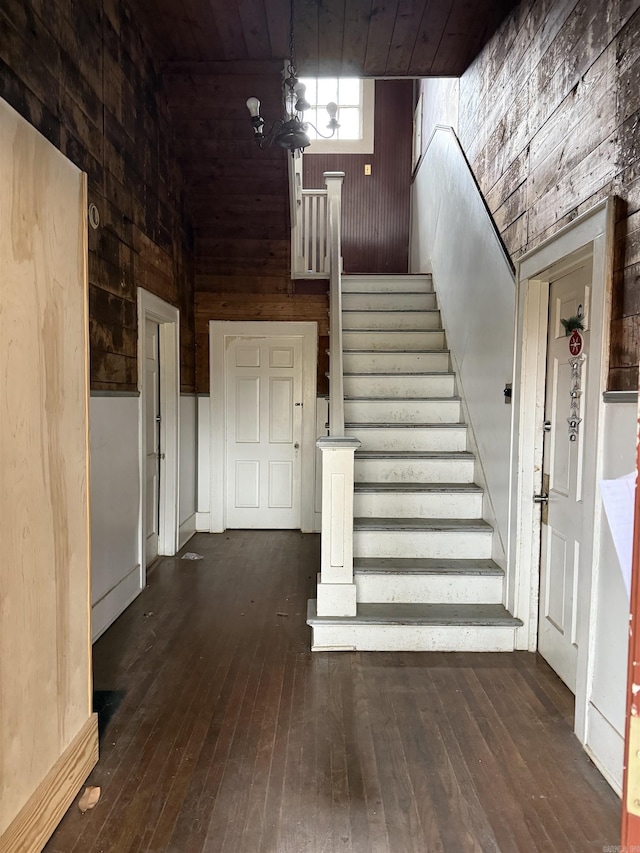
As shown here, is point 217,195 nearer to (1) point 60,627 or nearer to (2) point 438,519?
(2) point 438,519

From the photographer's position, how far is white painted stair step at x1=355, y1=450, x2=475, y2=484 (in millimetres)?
3559

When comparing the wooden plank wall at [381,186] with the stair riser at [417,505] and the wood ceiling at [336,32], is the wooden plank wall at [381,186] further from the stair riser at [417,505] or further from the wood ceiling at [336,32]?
the stair riser at [417,505]

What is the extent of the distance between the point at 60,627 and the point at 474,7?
3950mm

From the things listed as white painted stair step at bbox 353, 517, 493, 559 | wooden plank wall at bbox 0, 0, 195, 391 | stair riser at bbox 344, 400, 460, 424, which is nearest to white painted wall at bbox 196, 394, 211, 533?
wooden plank wall at bbox 0, 0, 195, 391

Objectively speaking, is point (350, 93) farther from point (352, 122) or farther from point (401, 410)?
point (401, 410)

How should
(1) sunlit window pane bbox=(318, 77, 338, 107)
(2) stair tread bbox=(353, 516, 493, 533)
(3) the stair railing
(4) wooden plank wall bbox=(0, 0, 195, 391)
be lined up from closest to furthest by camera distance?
(4) wooden plank wall bbox=(0, 0, 195, 391) → (3) the stair railing → (2) stair tread bbox=(353, 516, 493, 533) → (1) sunlit window pane bbox=(318, 77, 338, 107)

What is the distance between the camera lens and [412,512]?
3383mm

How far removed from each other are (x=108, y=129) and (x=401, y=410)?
262cm

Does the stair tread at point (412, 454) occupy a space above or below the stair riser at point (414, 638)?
above

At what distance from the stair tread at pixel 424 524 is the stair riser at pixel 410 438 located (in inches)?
24.2

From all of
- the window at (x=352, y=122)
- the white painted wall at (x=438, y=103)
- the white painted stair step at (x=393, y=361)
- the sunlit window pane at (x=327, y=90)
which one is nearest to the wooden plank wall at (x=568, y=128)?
the white painted wall at (x=438, y=103)

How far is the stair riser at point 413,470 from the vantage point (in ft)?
11.7

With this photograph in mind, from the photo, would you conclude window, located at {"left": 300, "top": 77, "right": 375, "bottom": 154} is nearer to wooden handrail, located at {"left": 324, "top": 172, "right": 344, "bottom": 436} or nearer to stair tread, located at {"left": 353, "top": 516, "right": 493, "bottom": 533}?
wooden handrail, located at {"left": 324, "top": 172, "right": 344, "bottom": 436}

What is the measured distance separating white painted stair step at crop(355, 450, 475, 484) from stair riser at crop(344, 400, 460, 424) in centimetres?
43
